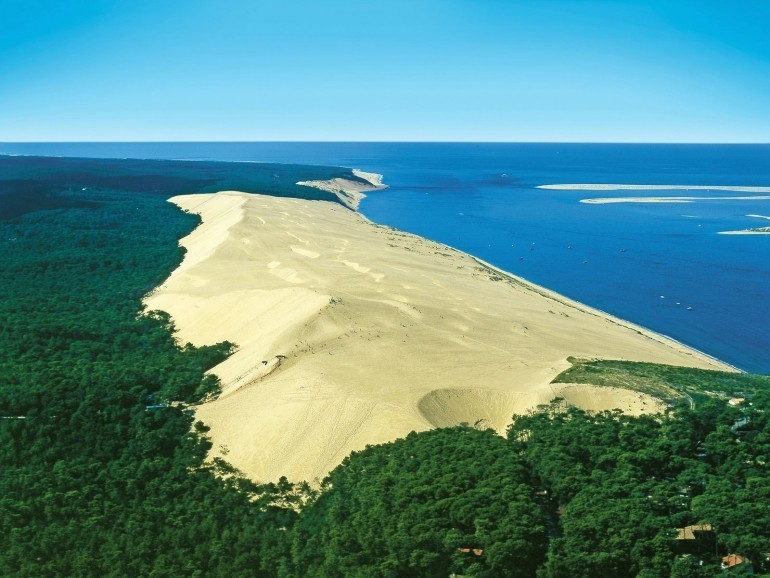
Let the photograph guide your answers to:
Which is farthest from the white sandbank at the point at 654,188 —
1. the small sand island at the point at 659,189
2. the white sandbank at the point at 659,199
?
the white sandbank at the point at 659,199

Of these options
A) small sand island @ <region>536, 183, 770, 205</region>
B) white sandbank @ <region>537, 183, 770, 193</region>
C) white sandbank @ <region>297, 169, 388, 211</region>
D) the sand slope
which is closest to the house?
the sand slope

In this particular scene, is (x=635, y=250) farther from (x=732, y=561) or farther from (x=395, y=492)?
(x=395, y=492)

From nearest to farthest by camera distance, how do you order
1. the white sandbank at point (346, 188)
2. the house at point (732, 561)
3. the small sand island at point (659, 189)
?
the house at point (732, 561) < the small sand island at point (659, 189) < the white sandbank at point (346, 188)

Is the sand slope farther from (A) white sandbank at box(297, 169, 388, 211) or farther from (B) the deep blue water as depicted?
(A) white sandbank at box(297, 169, 388, 211)

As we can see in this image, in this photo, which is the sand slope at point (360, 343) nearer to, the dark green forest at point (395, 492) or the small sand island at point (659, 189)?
the dark green forest at point (395, 492)

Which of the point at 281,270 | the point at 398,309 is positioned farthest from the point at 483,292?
the point at 281,270

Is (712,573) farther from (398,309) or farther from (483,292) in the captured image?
(483,292)

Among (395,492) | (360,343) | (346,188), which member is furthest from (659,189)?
(395,492)
